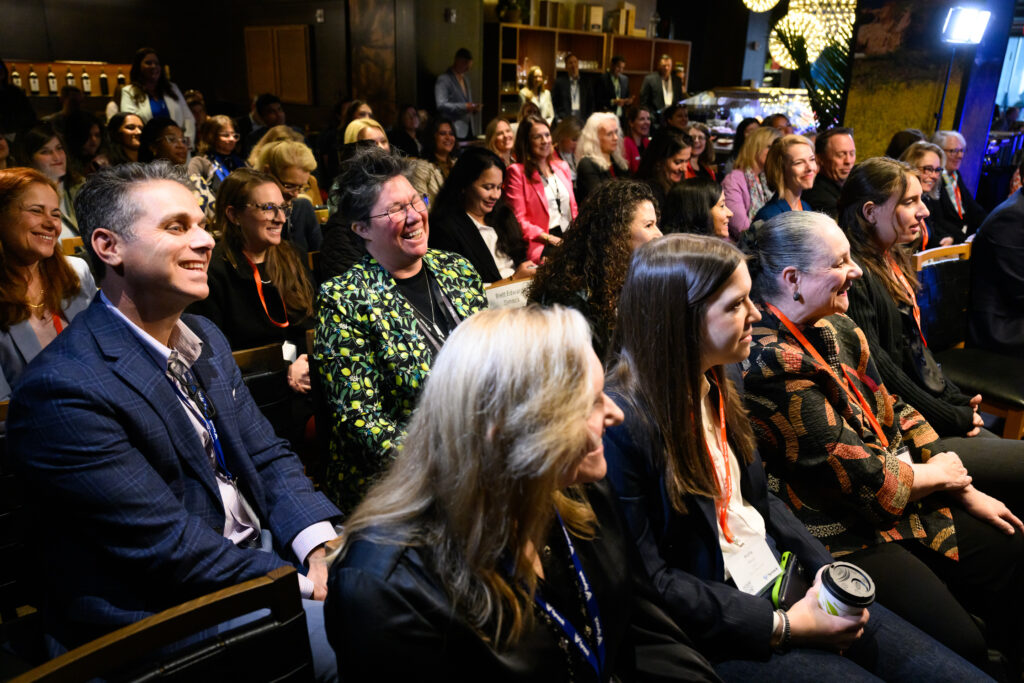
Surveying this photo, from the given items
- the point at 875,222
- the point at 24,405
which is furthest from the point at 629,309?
the point at 875,222

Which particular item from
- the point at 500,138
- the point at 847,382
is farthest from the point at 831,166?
the point at 847,382

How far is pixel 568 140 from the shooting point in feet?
19.6

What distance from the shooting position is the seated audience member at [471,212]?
3.68 meters

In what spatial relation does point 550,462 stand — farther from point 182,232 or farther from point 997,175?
point 997,175

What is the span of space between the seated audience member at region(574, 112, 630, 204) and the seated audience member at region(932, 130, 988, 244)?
8.10ft

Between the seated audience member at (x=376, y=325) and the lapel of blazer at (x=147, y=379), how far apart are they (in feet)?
1.64

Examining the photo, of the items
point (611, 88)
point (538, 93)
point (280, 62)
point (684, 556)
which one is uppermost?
point (280, 62)

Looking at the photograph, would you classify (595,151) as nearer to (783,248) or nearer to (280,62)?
(783,248)

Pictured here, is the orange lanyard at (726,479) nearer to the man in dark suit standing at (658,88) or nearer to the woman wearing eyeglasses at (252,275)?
the woman wearing eyeglasses at (252,275)

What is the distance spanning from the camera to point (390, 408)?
2135 millimetres

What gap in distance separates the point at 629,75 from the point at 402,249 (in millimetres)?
10794

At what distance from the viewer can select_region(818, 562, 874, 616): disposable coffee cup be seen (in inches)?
59.2

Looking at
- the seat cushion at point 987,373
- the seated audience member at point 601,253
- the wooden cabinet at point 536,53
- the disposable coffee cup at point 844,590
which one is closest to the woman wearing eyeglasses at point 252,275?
the seated audience member at point 601,253

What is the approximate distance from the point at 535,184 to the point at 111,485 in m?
3.82
